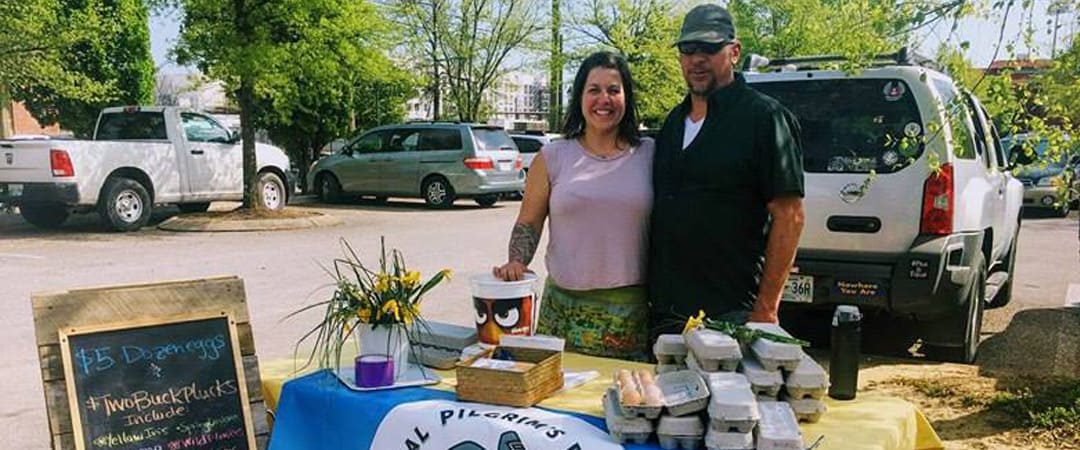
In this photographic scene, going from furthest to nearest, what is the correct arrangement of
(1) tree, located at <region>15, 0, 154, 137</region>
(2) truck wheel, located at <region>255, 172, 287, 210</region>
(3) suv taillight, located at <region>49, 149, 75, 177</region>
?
(1) tree, located at <region>15, 0, 154, 137</region>
(2) truck wheel, located at <region>255, 172, 287, 210</region>
(3) suv taillight, located at <region>49, 149, 75, 177</region>

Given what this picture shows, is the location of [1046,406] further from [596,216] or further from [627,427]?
[627,427]

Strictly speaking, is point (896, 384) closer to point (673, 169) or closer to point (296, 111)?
point (673, 169)

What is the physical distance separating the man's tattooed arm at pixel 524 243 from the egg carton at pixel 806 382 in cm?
107

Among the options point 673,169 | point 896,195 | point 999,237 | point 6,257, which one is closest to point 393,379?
point 673,169

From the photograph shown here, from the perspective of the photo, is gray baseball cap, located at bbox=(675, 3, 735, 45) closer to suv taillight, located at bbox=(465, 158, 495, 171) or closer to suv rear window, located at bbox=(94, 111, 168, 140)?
suv rear window, located at bbox=(94, 111, 168, 140)

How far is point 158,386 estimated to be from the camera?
2465 mm

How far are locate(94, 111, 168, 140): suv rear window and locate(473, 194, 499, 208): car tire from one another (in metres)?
5.94

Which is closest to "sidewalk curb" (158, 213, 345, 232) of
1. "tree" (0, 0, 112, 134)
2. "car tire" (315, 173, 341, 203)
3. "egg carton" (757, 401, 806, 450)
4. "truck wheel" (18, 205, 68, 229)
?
"truck wheel" (18, 205, 68, 229)

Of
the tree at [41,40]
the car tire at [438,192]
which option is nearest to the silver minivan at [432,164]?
the car tire at [438,192]

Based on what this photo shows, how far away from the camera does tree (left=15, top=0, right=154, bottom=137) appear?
59.2ft

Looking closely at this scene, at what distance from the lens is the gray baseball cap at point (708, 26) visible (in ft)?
8.25

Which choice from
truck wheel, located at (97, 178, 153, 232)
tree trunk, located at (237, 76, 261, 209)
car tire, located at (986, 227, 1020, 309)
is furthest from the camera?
tree trunk, located at (237, 76, 261, 209)

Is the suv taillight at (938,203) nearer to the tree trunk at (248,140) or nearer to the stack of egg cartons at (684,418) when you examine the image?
the stack of egg cartons at (684,418)

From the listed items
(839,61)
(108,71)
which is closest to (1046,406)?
(839,61)
